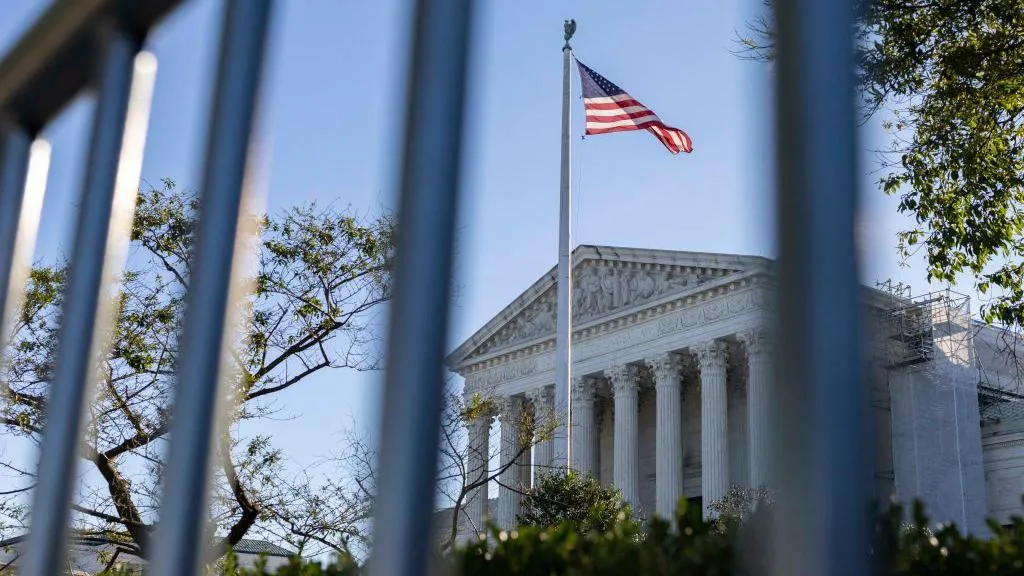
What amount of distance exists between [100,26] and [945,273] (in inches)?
303

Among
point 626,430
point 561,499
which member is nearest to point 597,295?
point 626,430

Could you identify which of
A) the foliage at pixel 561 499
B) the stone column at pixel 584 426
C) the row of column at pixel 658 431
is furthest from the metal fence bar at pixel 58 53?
the stone column at pixel 584 426

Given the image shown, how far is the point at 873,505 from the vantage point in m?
0.44

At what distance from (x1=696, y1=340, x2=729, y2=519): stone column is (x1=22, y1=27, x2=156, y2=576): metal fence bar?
25.1 metres

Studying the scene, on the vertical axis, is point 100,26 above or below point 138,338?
below

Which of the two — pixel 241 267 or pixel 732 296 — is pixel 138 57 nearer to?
pixel 241 267

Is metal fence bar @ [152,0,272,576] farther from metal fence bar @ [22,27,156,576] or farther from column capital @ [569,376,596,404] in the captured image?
column capital @ [569,376,596,404]

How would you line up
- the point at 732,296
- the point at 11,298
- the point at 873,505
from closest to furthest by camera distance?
the point at 873,505
the point at 11,298
the point at 732,296

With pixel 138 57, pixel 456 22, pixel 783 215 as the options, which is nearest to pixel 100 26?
pixel 138 57

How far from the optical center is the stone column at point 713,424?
84.7ft

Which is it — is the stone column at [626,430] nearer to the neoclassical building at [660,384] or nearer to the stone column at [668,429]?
the neoclassical building at [660,384]

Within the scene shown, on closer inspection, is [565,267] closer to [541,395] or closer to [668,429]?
[668,429]

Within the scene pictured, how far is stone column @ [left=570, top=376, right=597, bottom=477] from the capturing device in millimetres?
30156

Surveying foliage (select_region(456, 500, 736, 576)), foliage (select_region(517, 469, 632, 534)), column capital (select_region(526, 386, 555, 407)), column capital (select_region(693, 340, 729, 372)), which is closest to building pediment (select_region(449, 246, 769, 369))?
column capital (select_region(526, 386, 555, 407))
